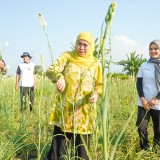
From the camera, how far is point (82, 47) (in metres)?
2.74

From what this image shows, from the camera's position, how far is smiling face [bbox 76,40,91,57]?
2.73 m

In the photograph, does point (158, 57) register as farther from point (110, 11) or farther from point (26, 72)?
point (26, 72)

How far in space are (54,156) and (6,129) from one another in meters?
1.21

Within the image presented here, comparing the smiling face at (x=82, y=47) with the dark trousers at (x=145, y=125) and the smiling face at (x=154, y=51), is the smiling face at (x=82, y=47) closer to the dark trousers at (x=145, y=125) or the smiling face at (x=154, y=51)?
the smiling face at (x=154, y=51)

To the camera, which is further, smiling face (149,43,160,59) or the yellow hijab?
smiling face (149,43,160,59)

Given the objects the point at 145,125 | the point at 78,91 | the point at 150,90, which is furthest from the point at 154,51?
the point at 78,91

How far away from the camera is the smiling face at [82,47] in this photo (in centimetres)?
273

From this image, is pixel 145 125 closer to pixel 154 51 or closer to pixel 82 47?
pixel 154 51

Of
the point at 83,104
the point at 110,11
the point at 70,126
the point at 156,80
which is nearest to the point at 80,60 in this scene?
the point at 83,104

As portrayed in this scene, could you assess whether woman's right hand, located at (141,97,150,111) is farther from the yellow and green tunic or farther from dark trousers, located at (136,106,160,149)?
the yellow and green tunic

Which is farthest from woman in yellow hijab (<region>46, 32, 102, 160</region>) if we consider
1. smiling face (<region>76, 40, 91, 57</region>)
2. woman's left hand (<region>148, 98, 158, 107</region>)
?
woman's left hand (<region>148, 98, 158, 107</region>)

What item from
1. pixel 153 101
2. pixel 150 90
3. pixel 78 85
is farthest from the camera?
pixel 150 90

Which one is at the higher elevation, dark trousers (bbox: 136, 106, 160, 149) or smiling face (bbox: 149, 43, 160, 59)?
smiling face (bbox: 149, 43, 160, 59)

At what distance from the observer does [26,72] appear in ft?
22.8
